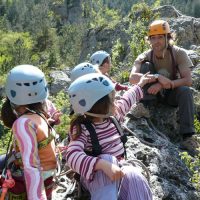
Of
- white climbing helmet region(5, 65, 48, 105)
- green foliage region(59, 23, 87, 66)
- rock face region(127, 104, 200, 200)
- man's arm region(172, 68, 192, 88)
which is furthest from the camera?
green foliage region(59, 23, 87, 66)

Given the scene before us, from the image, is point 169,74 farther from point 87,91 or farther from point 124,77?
point 124,77

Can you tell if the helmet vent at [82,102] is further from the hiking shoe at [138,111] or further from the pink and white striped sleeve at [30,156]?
the hiking shoe at [138,111]

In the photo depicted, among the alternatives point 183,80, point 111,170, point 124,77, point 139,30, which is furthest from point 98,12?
point 111,170

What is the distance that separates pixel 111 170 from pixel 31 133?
663 millimetres

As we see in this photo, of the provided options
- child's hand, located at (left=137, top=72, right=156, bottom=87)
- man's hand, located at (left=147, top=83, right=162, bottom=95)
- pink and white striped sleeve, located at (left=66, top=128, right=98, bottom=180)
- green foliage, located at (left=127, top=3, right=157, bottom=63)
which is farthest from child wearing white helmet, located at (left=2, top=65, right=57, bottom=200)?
green foliage, located at (left=127, top=3, right=157, bottom=63)

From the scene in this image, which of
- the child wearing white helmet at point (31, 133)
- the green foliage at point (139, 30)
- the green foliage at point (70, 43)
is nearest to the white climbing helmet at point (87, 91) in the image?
the child wearing white helmet at point (31, 133)

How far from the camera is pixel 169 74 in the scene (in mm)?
5656

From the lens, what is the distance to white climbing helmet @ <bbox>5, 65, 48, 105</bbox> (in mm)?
3291

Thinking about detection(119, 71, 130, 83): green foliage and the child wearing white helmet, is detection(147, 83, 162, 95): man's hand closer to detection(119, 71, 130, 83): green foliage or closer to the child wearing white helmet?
the child wearing white helmet

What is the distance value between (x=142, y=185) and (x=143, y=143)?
1.57 meters

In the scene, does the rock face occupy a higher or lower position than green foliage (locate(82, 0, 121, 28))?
higher

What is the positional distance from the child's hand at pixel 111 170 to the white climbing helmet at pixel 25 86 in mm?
733

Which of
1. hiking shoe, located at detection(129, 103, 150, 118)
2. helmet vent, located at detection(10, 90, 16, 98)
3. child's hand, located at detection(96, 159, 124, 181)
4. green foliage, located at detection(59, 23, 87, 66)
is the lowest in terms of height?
green foliage, located at detection(59, 23, 87, 66)

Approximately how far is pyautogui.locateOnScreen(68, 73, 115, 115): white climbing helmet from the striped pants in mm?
456
